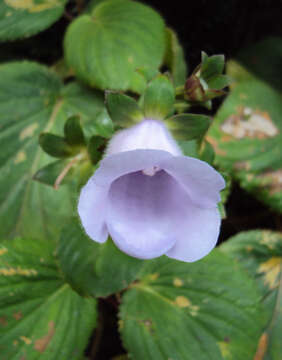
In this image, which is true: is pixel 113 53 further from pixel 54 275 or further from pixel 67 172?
pixel 54 275

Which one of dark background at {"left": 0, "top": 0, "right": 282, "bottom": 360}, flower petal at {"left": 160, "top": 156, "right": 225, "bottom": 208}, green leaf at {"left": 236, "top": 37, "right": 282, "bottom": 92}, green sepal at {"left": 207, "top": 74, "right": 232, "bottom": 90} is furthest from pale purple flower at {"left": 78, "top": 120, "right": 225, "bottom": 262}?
green leaf at {"left": 236, "top": 37, "right": 282, "bottom": 92}

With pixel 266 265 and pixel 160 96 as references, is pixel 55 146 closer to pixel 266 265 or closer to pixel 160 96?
pixel 160 96

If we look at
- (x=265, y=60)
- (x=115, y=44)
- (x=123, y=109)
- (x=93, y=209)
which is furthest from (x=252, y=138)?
(x=93, y=209)

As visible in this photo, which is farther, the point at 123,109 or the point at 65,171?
the point at 65,171

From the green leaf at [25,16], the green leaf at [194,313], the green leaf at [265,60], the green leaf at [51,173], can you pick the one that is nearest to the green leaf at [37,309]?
the green leaf at [194,313]

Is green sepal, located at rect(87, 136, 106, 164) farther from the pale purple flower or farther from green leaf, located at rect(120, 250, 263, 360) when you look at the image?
green leaf, located at rect(120, 250, 263, 360)

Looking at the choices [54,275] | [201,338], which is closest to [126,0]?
[54,275]
